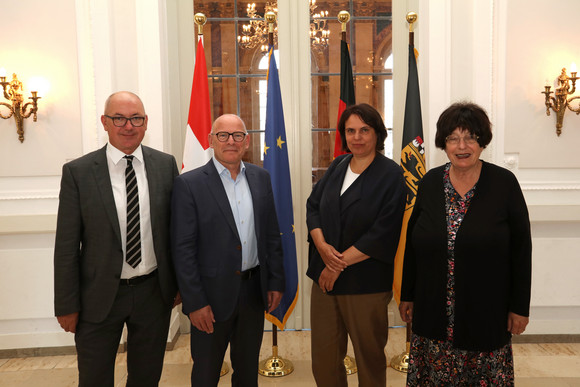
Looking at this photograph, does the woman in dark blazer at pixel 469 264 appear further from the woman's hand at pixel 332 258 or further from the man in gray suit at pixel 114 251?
the man in gray suit at pixel 114 251

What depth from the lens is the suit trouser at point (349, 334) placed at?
209 cm

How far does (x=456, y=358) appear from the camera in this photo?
1.78 meters

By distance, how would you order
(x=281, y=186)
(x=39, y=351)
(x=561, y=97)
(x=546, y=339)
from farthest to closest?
(x=546, y=339)
(x=39, y=351)
(x=561, y=97)
(x=281, y=186)

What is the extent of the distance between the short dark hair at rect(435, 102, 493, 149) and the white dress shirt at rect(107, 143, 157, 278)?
1.35 metres

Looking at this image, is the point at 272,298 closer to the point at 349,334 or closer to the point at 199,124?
the point at 349,334

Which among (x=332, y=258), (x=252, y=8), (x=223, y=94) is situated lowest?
(x=332, y=258)

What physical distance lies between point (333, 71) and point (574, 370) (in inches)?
112

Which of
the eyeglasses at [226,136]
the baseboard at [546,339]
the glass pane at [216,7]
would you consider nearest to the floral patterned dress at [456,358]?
the eyeglasses at [226,136]

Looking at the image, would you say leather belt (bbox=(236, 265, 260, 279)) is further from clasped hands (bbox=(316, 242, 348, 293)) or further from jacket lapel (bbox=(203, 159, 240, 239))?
clasped hands (bbox=(316, 242, 348, 293))

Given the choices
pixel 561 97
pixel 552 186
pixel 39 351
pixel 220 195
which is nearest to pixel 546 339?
pixel 552 186

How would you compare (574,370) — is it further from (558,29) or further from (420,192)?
(558,29)

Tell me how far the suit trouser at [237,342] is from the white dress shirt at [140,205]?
1.24ft

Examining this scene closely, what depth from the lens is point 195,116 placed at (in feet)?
10.0

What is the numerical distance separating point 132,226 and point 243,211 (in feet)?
1.62
